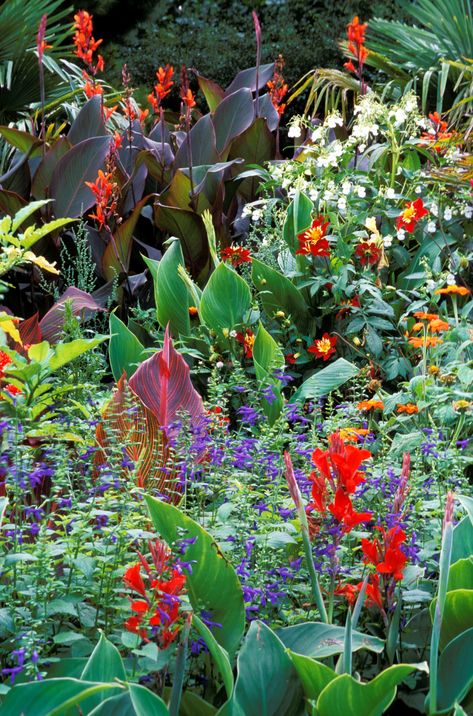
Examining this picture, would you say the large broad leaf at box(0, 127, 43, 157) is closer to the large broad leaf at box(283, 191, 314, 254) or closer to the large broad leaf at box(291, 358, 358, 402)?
the large broad leaf at box(283, 191, 314, 254)

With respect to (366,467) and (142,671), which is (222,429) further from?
(142,671)

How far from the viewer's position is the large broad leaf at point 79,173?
3955mm

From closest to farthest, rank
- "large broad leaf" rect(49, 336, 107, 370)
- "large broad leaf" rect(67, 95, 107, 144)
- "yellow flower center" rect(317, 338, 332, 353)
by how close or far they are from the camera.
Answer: "large broad leaf" rect(49, 336, 107, 370)
"yellow flower center" rect(317, 338, 332, 353)
"large broad leaf" rect(67, 95, 107, 144)

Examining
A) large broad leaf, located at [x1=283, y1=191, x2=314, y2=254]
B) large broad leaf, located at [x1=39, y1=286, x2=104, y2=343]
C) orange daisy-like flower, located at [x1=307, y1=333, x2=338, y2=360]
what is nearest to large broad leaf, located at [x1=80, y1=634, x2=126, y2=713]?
large broad leaf, located at [x1=39, y1=286, x2=104, y2=343]

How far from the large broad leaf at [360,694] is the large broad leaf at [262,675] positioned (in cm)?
10

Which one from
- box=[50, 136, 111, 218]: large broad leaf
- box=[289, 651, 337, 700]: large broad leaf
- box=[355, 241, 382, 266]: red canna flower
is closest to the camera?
box=[289, 651, 337, 700]: large broad leaf

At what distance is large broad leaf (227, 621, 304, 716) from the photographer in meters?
1.45

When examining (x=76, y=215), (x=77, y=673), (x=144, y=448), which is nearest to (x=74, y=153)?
(x=76, y=215)

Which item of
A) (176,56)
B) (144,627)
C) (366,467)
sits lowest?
(176,56)

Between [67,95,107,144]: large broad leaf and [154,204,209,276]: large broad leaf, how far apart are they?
2.05 ft

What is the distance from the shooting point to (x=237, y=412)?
8.53ft

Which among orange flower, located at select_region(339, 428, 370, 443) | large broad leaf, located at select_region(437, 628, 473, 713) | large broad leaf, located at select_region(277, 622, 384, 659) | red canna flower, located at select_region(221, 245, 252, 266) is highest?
large broad leaf, located at select_region(277, 622, 384, 659)

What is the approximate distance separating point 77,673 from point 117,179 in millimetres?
3018

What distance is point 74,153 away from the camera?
3.95 m
